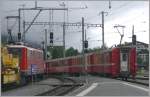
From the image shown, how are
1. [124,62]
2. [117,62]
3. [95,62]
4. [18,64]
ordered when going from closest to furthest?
[18,64] → [117,62] → [124,62] → [95,62]

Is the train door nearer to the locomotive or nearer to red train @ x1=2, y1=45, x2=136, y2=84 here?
red train @ x1=2, y1=45, x2=136, y2=84

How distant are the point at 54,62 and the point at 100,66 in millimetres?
25763

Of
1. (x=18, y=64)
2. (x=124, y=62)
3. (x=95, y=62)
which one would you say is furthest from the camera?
(x=95, y=62)

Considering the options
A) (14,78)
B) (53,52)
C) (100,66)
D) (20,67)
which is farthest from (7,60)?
(53,52)

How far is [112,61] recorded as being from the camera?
46375mm

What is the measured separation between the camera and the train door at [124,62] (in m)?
46.1

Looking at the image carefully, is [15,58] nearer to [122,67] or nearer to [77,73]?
[122,67]

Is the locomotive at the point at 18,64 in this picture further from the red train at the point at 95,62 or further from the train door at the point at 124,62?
the train door at the point at 124,62

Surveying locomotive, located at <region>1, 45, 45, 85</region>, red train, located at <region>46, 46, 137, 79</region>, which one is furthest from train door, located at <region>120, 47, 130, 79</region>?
locomotive, located at <region>1, 45, 45, 85</region>

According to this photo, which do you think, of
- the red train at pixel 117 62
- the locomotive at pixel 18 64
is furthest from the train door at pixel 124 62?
the locomotive at pixel 18 64

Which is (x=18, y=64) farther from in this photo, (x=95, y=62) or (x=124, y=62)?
(x=95, y=62)

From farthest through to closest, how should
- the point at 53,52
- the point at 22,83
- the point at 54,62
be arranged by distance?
the point at 53,52 → the point at 54,62 → the point at 22,83

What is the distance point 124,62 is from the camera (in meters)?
46.4

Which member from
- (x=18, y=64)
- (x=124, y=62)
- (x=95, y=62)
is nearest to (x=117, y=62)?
(x=124, y=62)
